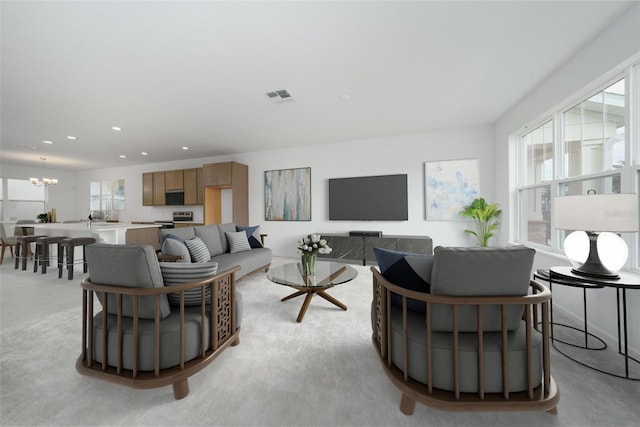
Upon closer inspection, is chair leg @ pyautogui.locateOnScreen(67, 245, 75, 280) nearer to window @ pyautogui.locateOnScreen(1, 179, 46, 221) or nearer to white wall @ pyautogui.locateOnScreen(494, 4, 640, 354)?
window @ pyautogui.locateOnScreen(1, 179, 46, 221)

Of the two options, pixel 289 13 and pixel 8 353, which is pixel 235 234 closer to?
pixel 8 353

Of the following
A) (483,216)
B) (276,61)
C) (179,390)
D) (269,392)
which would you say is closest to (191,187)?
(276,61)

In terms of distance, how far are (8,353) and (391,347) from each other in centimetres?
282

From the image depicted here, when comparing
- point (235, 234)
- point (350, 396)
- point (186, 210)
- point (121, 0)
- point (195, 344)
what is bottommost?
point (350, 396)

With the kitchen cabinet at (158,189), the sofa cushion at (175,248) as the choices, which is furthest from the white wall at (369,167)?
the sofa cushion at (175,248)

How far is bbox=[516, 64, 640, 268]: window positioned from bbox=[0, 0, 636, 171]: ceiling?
21.0 inches

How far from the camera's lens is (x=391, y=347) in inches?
54.7

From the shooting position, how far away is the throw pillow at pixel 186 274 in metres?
1.51

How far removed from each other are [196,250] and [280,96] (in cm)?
227

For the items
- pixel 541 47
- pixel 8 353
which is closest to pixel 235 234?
pixel 8 353

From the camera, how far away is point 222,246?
3852 millimetres

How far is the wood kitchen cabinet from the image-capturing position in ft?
18.6

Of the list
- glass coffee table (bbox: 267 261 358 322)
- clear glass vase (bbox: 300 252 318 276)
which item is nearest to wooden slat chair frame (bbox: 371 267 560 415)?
glass coffee table (bbox: 267 261 358 322)

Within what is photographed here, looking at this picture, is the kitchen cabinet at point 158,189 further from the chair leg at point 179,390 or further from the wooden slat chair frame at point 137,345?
the chair leg at point 179,390
